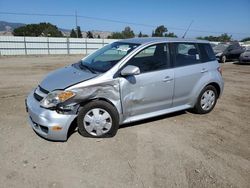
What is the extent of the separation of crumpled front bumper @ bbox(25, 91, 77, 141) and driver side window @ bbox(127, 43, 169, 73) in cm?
145

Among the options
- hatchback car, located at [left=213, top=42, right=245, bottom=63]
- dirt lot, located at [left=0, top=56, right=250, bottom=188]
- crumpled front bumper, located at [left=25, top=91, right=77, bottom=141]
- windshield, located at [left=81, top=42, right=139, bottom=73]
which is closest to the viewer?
dirt lot, located at [left=0, top=56, right=250, bottom=188]

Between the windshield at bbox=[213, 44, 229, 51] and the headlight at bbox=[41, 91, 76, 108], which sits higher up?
the windshield at bbox=[213, 44, 229, 51]

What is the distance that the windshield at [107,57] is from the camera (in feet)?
14.3

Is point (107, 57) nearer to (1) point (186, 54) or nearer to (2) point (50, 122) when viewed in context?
(1) point (186, 54)

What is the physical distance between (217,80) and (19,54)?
2521cm

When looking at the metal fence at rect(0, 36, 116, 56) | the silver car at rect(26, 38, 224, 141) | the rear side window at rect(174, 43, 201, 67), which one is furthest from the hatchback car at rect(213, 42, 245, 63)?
the metal fence at rect(0, 36, 116, 56)

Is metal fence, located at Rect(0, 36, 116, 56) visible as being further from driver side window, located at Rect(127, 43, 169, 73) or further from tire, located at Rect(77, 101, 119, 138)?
tire, located at Rect(77, 101, 119, 138)

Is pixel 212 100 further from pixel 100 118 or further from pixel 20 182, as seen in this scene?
pixel 20 182

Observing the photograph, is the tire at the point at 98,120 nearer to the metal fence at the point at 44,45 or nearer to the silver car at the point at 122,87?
the silver car at the point at 122,87

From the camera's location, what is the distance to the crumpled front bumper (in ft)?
12.3

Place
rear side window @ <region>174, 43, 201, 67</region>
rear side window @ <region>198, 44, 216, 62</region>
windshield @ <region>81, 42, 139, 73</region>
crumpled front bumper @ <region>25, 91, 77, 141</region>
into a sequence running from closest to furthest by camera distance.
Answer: crumpled front bumper @ <region>25, 91, 77, 141</region>
windshield @ <region>81, 42, 139, 73</region>
rear side window @ <region>174, 43, 201, 67</region>
rear side window @ <region>198, 44, 216, 62</region>

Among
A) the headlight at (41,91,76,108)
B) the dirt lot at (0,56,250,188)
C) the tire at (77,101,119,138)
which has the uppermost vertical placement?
the headlight at (41,91,76,108)

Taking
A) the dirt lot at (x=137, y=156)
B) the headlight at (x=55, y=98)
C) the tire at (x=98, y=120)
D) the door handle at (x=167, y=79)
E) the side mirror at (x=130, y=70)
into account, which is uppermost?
the side mirror at (x=130, y=70)

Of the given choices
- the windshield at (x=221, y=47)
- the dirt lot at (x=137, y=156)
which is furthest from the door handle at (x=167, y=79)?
the windshield at (x=221, y=47)
